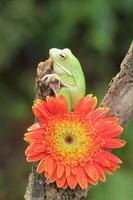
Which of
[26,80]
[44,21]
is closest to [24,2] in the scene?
[44,21]

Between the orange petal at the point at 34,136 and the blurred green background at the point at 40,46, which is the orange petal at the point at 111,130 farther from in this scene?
the blurred green background at the point at 40,46

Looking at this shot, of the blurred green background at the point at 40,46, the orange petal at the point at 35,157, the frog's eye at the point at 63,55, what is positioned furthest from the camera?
the blurred green background at the point at 40,46

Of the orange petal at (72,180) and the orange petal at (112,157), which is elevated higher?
the orange petal at (112,157)

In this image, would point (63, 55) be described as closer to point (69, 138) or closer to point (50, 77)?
point (50, 77)

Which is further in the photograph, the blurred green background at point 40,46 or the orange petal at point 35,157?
the blurred green background at point 40,46

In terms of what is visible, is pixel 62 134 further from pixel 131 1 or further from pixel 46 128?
pixel 131 1

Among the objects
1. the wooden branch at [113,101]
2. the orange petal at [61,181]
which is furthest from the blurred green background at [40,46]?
the orange petal at [61,181]

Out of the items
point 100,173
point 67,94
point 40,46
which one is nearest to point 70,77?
point 67,94
